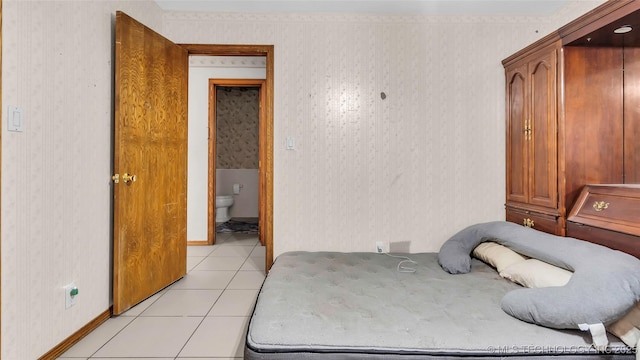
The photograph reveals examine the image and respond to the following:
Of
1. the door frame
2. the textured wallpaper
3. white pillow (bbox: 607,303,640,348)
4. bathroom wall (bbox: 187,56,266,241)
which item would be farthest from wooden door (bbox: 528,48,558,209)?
the textured wallpaper

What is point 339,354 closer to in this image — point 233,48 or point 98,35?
point 98,35

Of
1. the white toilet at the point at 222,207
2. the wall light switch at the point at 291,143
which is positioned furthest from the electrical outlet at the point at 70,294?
the white toilet at the point at 222,207

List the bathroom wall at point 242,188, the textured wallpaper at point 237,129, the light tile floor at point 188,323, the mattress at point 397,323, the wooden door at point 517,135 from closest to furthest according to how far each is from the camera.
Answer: the mattress at point 397,323 < the light tile floor at point 188,323 < the wooden door at point 517,135 < the bathroom wall at point 242,188 < the textured wallpaper at point 237,129

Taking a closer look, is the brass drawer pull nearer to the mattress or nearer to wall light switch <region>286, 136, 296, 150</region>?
the mattress

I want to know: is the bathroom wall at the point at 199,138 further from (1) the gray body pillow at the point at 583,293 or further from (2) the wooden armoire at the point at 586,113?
(1) the gray body pillow at the point at 583,293

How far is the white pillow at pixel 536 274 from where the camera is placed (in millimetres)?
1575

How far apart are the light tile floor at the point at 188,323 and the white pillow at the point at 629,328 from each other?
173cm

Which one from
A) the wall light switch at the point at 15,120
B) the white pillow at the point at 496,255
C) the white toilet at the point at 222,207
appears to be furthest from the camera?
the white toilet at the point at 222,207

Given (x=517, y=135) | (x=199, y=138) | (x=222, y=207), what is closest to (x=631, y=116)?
(x=517, y=135)

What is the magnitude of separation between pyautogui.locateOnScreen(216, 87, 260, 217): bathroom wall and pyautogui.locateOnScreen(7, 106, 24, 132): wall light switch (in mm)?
4535

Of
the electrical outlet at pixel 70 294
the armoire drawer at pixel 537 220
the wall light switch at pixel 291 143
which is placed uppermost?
the wall light switch at pixel 291 143

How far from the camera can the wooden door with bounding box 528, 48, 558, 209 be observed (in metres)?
2.17

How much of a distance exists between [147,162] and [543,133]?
9.62ft

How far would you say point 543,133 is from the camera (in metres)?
2.27
